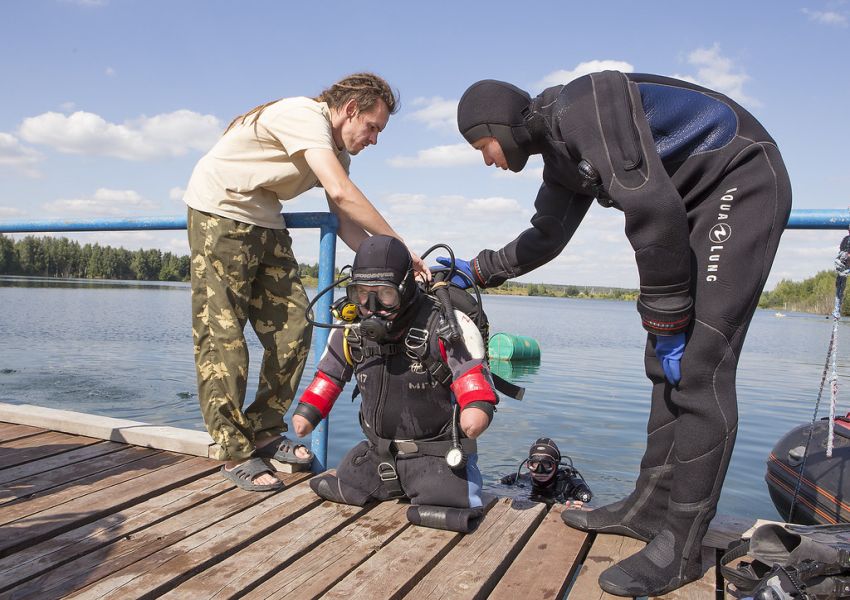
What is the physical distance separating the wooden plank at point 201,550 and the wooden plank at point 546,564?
914mm

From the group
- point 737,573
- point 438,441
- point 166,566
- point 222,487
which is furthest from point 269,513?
point 737,573

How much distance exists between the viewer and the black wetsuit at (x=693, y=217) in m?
1.96

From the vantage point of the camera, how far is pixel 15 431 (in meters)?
3.52

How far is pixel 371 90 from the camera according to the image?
3012 millimetres

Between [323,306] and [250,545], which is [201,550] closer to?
[250,545]

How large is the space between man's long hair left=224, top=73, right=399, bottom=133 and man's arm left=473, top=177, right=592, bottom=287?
0.86 meters

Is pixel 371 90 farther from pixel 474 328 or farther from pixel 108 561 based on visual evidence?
pixel 108 561

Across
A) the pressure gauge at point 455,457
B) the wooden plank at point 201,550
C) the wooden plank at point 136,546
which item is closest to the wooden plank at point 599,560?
the pressure gauge at point 455,457

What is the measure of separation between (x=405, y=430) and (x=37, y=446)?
195cm

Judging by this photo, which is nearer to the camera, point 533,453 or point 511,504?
point 511,504

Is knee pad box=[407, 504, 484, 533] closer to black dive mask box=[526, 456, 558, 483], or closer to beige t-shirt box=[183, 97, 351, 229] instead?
Result: beige t-shirt box=[183, 97, 351, 229]

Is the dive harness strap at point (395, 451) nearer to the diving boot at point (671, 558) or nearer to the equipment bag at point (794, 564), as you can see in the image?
the diving boot at point (671, 558)

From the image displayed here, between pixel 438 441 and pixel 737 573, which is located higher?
pixel 438 441

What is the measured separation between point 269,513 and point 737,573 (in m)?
1.69
